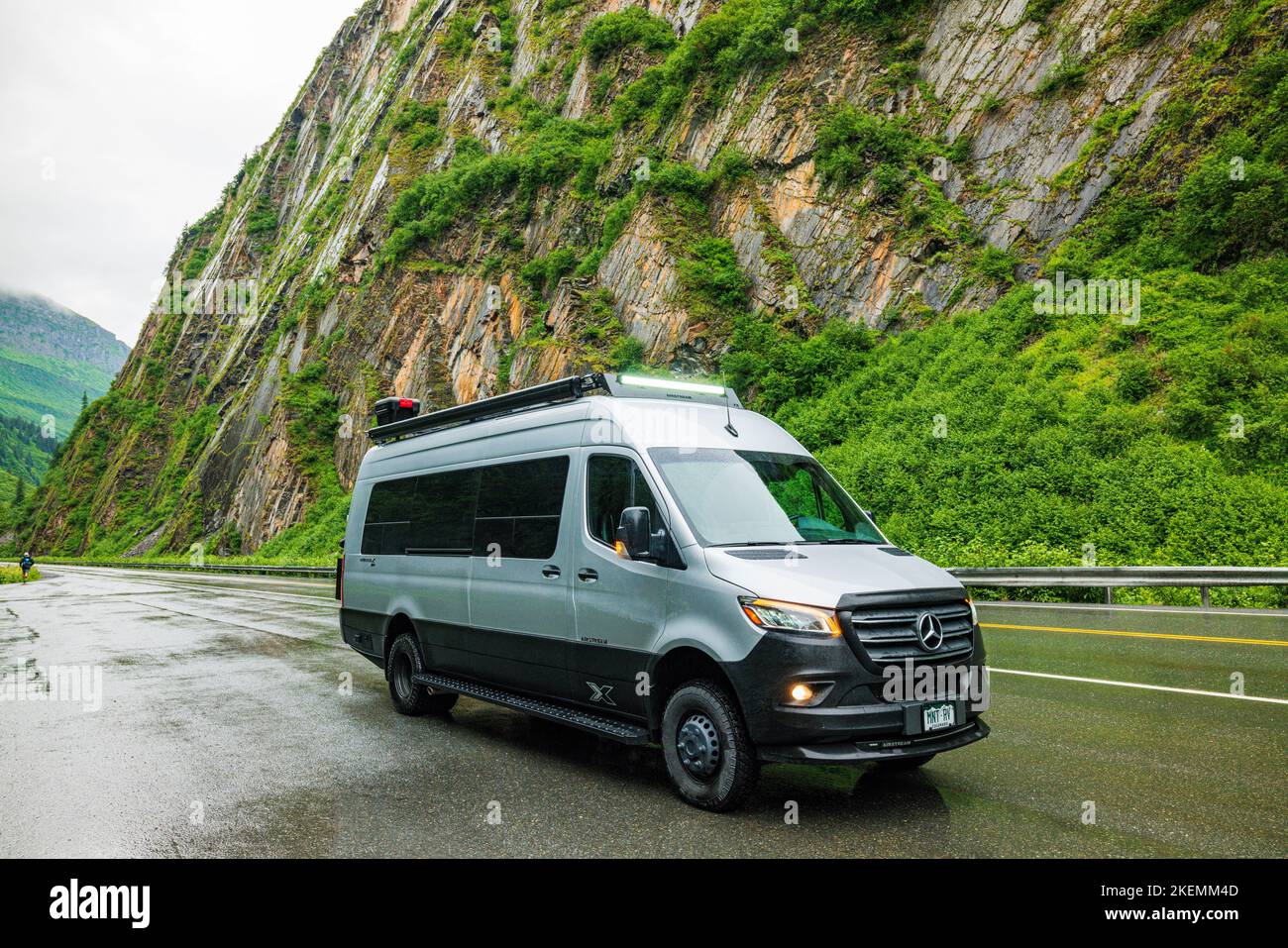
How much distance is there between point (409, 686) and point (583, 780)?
3.02 m

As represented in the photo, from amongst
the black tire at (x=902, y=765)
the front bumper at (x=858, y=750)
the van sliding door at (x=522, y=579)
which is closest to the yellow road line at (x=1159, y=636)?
the black tire at (x=902, y=765)

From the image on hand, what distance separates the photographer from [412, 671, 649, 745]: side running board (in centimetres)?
543

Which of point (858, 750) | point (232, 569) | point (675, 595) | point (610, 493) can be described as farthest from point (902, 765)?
point (232, 569)

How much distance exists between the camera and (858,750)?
4602 mm

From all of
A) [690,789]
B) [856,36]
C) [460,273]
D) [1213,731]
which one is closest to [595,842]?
[690,789]

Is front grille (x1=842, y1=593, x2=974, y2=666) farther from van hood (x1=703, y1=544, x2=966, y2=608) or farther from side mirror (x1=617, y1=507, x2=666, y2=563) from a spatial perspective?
side mirror (x1=617, y1=507, x2=666, y2=563)

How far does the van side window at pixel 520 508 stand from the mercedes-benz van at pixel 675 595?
0.06 ft

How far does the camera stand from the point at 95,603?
2245 cm

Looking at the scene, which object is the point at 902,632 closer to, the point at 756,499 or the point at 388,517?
the point at 756,499

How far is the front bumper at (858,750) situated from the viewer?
4.52 meters

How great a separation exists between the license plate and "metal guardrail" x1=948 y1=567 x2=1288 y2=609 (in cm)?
1040

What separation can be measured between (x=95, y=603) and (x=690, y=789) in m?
23.1

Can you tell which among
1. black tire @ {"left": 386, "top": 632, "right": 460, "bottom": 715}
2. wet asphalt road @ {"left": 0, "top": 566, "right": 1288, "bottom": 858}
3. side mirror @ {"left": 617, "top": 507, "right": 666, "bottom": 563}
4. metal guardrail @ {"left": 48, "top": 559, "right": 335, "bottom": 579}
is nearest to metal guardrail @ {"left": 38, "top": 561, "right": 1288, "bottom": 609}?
wet asphalt road @ {"left": 0, "top": 566, "right": 1288, "bottom": 858}
